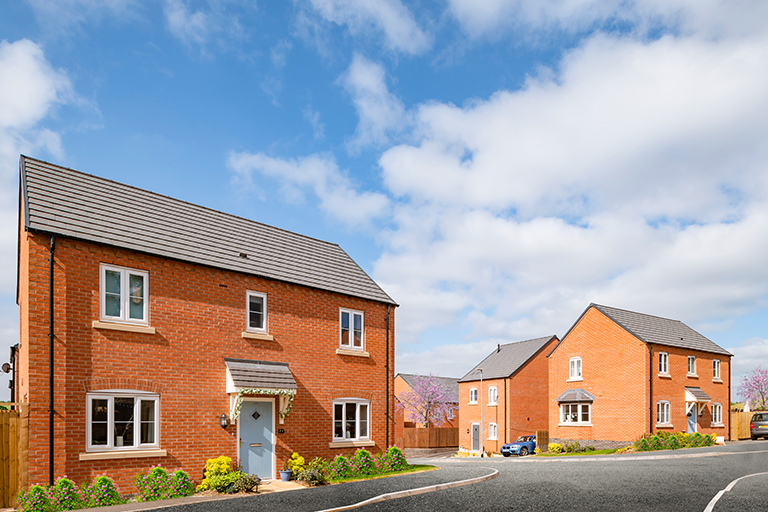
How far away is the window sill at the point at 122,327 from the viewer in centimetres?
1485

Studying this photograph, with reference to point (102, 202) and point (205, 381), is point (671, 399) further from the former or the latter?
point (102, 202)

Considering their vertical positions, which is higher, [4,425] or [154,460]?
[4,425]

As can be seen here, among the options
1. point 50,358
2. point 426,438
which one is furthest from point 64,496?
point 426,438

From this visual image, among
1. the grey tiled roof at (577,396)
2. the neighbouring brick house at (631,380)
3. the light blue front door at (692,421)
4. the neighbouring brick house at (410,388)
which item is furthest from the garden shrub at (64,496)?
the neighbouring brick house at (410,388)

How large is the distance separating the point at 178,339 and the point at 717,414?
131 feet

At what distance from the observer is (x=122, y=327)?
1526 centimetres

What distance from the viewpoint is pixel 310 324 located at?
2000 centimetres

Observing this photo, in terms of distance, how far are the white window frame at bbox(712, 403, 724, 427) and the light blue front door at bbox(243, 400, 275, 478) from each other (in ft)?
116

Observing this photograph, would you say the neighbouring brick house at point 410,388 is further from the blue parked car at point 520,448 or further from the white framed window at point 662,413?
the white framed window at point 662,413

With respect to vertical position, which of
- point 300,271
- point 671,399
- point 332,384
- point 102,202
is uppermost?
point 102,202

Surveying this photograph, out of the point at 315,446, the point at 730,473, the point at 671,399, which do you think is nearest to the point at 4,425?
the point at 315,446

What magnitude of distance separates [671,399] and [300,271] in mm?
29125

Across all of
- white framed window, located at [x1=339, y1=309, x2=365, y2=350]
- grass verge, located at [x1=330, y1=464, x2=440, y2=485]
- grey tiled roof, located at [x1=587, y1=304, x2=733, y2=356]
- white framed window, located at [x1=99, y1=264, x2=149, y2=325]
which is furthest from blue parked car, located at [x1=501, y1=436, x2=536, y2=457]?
white framed window, located at [x1=99, y1=264, x2=149, y2=325]

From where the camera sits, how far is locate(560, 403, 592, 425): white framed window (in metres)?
39.5
